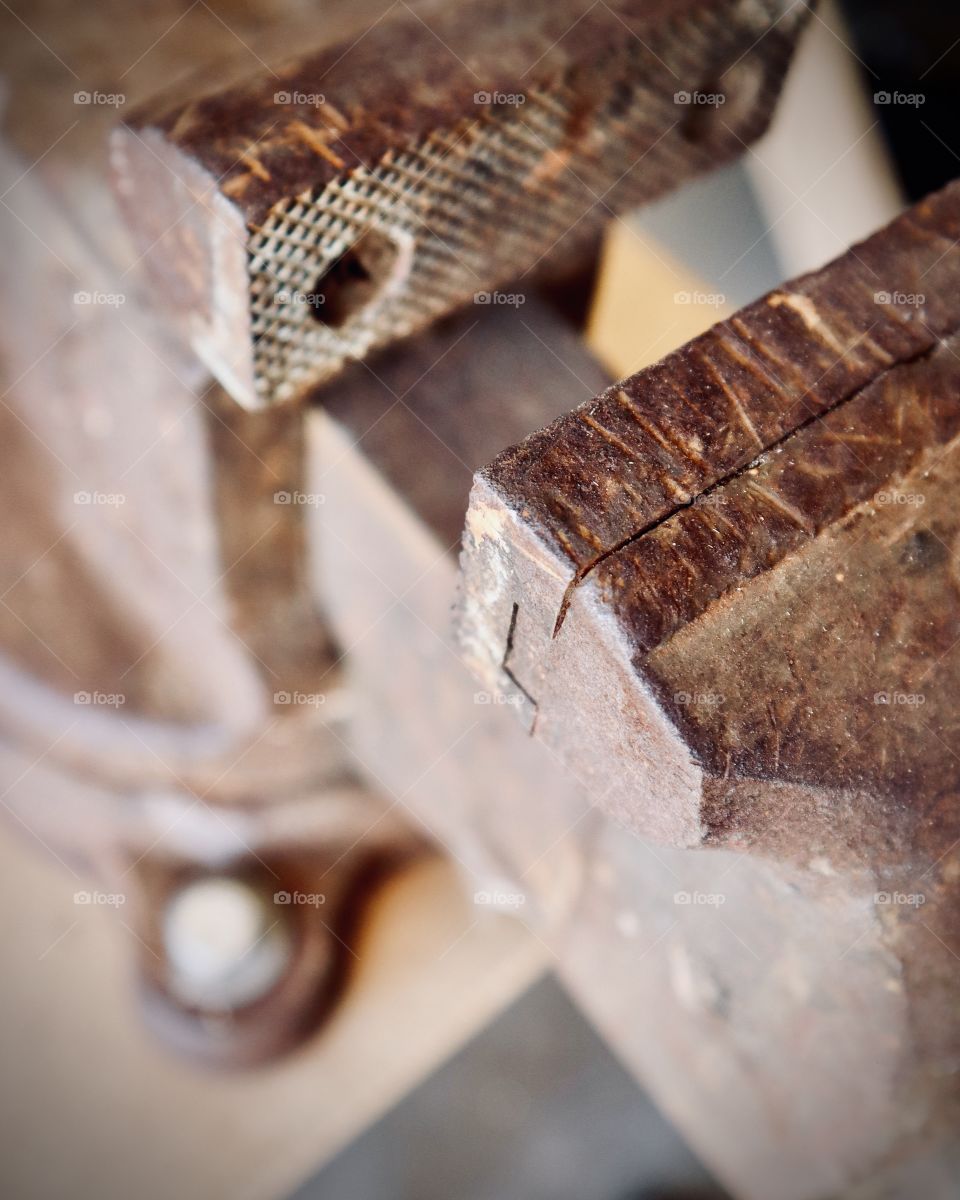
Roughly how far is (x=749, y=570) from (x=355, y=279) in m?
0.90

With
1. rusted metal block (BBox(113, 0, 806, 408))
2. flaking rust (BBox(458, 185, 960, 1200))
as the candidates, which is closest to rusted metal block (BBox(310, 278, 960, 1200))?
flaking rust (BBox(458, 185, 960, 1200))

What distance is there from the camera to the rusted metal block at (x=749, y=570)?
1223 mm

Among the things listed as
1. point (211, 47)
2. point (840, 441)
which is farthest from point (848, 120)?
point (840, 441)

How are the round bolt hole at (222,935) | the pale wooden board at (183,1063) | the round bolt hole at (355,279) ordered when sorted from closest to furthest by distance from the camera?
1. the round bolt hole at (355,279)
2. the round bolt hole at (222,935)
3. the pale wooden board at (183,1063)

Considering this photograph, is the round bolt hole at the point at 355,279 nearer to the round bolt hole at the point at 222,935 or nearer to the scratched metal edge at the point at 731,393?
the scratched metal edge at the point at 731,393

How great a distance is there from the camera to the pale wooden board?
3232 millimetres

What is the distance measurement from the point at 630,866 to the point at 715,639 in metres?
0.84

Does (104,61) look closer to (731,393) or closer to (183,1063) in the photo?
(731,393)

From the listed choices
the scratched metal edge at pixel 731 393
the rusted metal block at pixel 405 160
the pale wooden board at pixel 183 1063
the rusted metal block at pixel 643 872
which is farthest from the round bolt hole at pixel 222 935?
the scratched metal edge at pixel 731 393

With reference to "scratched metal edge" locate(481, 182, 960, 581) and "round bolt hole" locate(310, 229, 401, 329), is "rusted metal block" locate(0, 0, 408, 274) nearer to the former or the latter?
"round bolt hole" locate(310, 229, 401, 329)

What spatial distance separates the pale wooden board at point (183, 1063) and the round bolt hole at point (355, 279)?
6.61ft

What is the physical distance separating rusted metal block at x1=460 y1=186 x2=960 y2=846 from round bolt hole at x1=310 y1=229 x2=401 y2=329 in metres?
0.64

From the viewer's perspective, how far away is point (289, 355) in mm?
1777

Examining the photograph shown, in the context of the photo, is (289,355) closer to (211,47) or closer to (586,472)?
(586,472)
